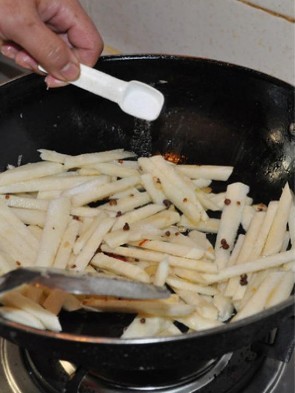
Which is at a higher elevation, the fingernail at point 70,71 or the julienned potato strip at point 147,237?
the fingernail at point 70,71

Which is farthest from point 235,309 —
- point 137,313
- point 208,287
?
point 137,313

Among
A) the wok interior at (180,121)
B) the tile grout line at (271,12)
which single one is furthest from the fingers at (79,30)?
the tile grout line at (271,12)

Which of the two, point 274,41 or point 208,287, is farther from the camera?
point 274,41

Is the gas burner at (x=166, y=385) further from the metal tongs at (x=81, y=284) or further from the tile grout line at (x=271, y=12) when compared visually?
the tile grout line at (x=271, y=12)

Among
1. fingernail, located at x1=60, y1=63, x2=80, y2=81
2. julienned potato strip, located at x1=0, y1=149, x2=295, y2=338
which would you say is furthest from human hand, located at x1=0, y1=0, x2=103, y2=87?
julienned potato strip, located at x1=0, y1=149, x2=295, y2=338

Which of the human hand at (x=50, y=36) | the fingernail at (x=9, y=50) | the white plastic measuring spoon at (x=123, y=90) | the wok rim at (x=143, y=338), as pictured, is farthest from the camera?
the fingernail at (x=9, y=50)

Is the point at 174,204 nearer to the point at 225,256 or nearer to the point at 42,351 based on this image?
the point at 225,256

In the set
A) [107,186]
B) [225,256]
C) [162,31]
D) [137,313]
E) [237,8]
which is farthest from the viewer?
[162,31]
